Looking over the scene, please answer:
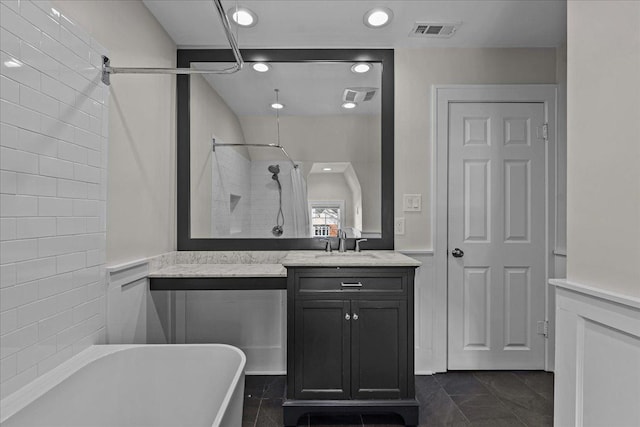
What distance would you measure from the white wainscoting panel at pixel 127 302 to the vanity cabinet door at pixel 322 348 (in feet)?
2.90

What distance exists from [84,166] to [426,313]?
2229mm

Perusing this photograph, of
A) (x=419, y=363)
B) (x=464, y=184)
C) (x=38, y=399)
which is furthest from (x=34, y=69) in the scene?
(x=419, y=363)

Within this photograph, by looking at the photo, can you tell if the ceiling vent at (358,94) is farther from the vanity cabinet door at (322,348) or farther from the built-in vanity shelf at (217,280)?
the vanity cabinet door at (322,348)

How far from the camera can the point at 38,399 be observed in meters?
1.11

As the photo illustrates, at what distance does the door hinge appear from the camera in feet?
8.18

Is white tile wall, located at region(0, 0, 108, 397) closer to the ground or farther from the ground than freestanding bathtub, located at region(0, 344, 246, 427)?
farther from the ground

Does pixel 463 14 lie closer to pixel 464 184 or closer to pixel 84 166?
pixel 464 184

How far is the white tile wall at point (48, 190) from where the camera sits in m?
1.09

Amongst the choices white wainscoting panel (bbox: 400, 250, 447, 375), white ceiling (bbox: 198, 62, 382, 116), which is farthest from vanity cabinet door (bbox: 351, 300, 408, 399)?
white ceiling (bbox: 198, 62, 382, 116)

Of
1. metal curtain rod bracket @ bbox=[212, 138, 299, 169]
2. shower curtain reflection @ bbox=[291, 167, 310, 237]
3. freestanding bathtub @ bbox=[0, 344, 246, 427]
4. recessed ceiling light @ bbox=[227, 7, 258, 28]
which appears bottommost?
freestanding bathtub @ bbox=[0, 344, 246, 427]

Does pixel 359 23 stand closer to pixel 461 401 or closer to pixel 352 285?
pixel 352 285

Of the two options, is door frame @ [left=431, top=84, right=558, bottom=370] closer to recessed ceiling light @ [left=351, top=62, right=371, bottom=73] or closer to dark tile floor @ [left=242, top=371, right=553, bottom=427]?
dark tile floor @ [left=242, top=371, right=553, bottom=427]

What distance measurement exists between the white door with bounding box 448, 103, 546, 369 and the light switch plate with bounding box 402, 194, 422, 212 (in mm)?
247

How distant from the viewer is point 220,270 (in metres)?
2.14
